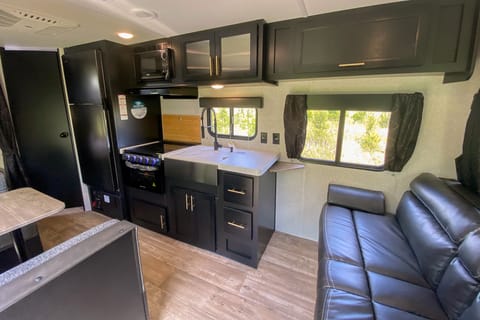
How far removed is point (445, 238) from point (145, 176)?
2.56 meters

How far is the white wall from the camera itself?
1.77 m

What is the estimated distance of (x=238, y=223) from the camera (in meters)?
2.11

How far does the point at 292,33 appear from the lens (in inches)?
73.5

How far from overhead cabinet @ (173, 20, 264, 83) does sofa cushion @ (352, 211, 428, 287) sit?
5.06 feet

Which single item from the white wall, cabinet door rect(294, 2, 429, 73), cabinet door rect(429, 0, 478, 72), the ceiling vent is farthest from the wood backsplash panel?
cabinet door rect(429, 0, 478, 72)

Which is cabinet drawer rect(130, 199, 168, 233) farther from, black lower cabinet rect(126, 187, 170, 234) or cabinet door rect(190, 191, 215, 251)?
cabinet door rect(190, 191, 215, 251)

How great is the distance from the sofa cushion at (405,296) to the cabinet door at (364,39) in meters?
1.41

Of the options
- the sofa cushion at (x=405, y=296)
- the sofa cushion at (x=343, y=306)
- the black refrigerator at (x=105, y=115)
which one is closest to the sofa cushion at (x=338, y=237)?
the sofa cushion at (x=405, y=296)

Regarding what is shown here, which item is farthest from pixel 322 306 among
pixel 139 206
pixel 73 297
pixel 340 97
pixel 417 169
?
pixel 139 206

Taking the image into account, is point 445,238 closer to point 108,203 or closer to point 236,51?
point 236,51

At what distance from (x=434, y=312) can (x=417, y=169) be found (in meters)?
1.21

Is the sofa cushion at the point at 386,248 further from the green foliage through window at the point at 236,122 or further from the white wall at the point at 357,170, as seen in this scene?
the green foliage through window at the point at 236,122

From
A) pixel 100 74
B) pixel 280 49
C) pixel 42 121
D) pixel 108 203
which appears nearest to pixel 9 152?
pixel 42 121

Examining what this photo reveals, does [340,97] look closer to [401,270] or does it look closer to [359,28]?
[359,28]
